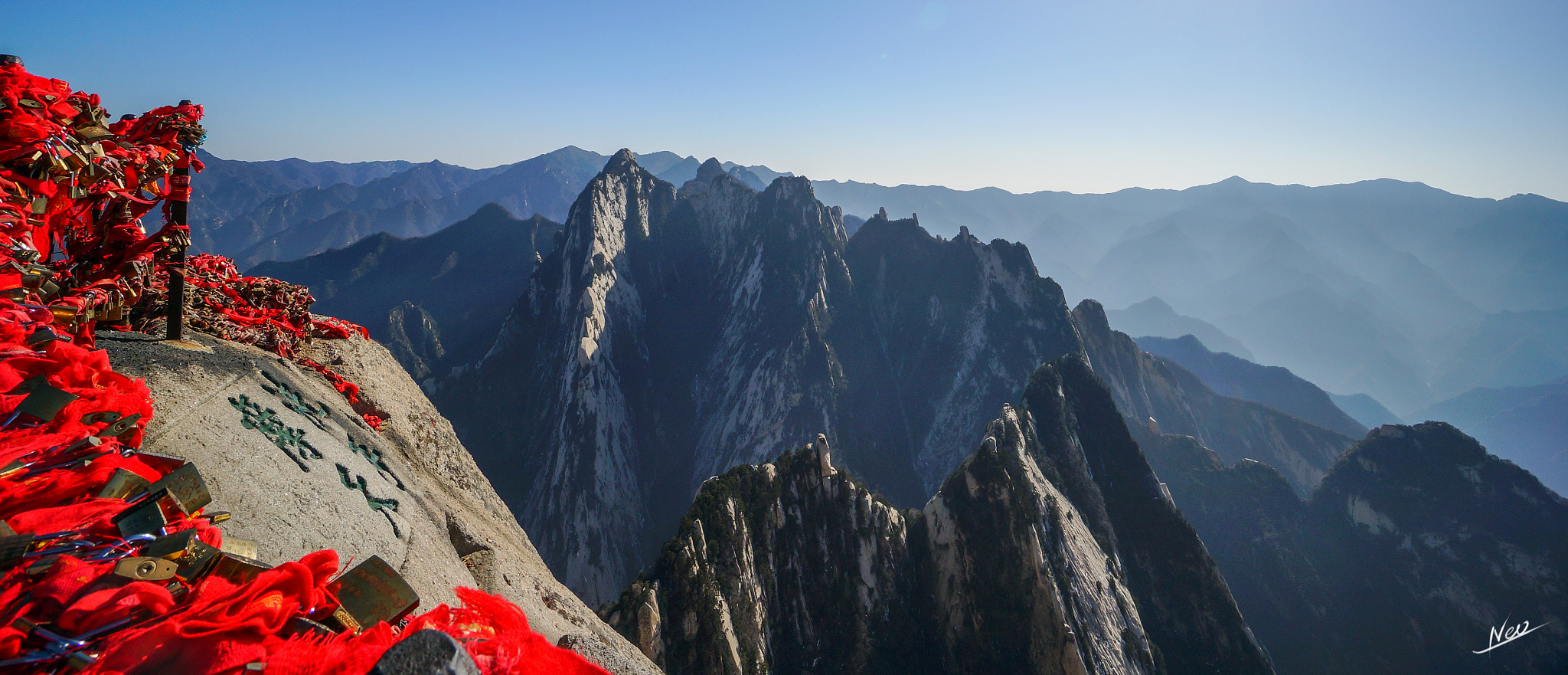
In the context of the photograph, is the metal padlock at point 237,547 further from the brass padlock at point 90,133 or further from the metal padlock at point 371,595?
the brass padlock at point 90,133

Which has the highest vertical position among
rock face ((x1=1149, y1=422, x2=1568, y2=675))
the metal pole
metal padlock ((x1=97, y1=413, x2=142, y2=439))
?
the metal pole

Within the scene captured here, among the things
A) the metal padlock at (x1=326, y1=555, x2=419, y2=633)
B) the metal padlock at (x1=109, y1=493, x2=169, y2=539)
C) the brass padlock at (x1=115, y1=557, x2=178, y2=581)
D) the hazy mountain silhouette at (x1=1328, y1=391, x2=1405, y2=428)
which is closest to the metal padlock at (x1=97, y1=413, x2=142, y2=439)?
the metal padlock at (x1=109, y1=493, x2=169, y2=539)

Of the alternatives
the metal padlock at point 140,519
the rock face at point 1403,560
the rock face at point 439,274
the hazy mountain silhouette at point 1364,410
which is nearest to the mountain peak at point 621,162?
the rock face at point 439,274

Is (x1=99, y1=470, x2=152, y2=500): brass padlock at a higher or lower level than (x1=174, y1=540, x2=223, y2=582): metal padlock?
higher

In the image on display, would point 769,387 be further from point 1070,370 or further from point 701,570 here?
point 701,570

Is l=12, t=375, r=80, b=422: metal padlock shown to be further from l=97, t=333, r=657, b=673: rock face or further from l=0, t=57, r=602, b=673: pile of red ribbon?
l=97, t=333, r=657, b=673: rock face

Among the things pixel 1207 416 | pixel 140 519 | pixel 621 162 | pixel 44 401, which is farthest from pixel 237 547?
pixel 1207 416
